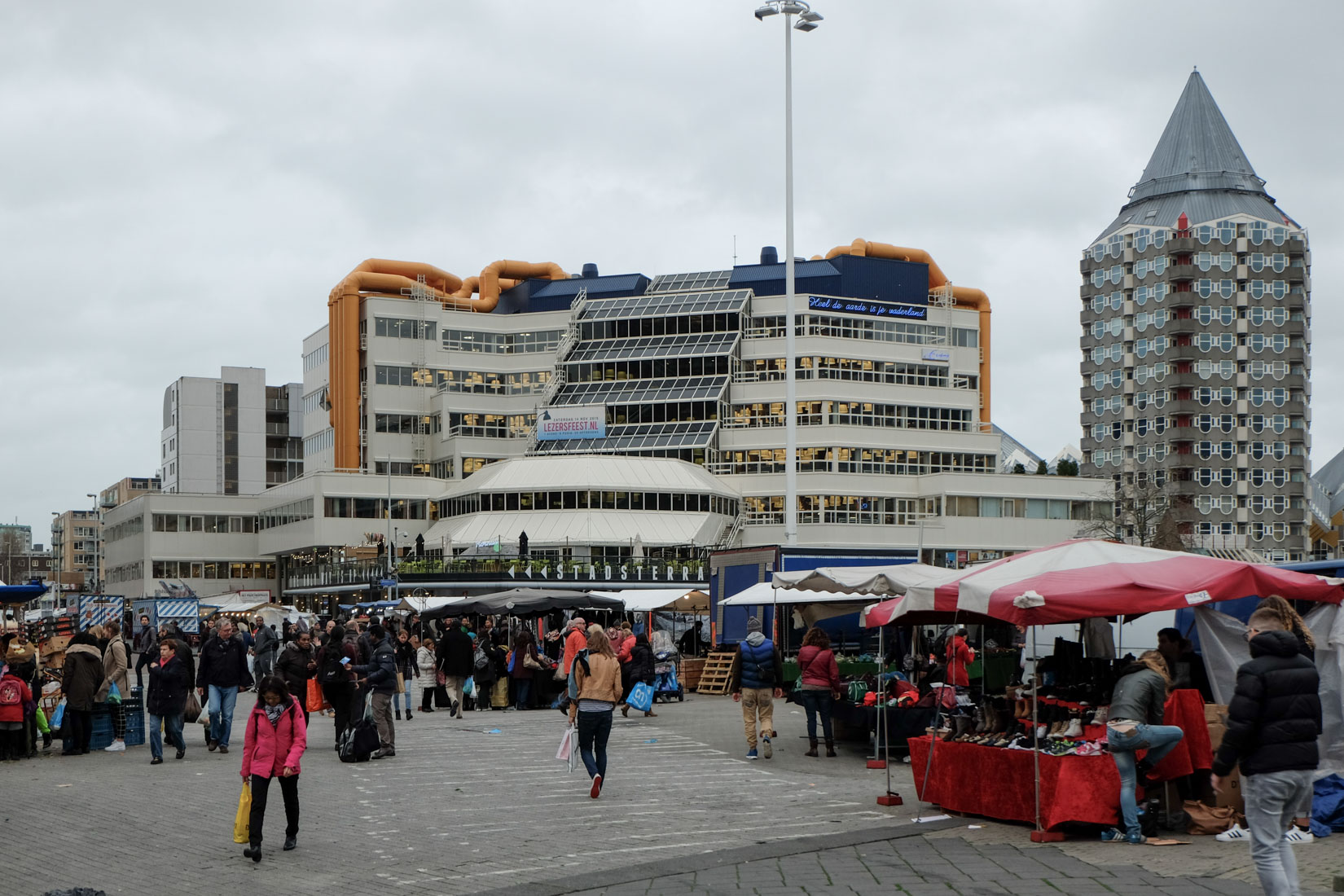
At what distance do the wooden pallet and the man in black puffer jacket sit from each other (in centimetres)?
2436

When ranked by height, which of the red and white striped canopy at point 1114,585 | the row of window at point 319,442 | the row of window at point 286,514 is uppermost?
the row of window at point 319,442

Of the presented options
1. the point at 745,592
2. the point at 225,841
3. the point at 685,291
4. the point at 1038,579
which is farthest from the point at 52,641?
the point at 685,291

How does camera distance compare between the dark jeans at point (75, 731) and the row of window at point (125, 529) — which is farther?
the row of window at point (125, 529)

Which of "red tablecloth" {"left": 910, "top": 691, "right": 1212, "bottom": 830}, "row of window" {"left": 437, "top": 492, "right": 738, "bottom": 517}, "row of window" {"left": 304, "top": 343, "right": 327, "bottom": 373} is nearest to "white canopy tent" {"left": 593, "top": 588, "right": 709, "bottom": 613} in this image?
"red tablecloth" {"left": 910, "top": 691, "right": 1212, "bottom": 830}

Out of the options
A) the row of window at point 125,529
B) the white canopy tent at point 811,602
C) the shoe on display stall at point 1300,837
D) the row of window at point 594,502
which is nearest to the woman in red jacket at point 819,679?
the white canopy tent at point 811,602

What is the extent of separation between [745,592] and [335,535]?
59819mm

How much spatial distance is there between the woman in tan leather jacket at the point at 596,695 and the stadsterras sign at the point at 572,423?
2789 inches

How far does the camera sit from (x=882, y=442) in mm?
85250

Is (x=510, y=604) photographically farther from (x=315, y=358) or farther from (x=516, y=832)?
(x=315, y=358)

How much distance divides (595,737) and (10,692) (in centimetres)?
875

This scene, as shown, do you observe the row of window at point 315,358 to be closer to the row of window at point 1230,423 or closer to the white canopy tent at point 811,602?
the row of window at point 1230,423

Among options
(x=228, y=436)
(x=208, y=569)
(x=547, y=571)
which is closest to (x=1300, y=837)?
(x=547, y=571)

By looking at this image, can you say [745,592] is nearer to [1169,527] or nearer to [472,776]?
[472,776]

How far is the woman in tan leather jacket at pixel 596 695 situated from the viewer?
535 inches
